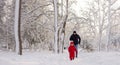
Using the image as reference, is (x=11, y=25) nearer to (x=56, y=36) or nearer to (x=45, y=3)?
(x=45, y=3)

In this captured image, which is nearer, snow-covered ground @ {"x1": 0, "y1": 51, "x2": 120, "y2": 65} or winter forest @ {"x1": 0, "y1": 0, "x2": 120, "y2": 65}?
snow-covered ground @ {"x1": 0, "y1": 51, "x2": 120, "y2": 65}

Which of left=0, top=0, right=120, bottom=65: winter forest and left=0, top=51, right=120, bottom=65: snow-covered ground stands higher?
left=0, top=0, right=120, bottom=65: winter forest

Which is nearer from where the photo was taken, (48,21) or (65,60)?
(65,60)

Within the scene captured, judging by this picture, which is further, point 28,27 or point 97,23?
point 97,23

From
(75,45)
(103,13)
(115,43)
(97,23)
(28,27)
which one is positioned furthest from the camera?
(115,43)

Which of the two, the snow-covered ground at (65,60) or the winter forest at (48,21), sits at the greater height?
the winter forest at (48,21)

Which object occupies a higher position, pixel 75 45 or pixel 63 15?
pixel 63 15

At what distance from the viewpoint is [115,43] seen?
2827 inches

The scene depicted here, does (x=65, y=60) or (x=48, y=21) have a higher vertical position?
(x=48, y=21)

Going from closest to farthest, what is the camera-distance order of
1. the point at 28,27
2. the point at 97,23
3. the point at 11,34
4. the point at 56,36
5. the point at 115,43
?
the point at 56,36 → the point at 28,27 → the point at 11,34 → the point at 97,23 → the point at 115,43

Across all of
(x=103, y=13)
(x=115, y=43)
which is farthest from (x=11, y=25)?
(x=115, y=43)

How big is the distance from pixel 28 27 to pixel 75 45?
17.2 metres

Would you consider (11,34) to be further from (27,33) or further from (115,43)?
(115,43)

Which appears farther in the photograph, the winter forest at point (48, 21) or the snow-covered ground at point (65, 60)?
the winter forest at point (48, 21)
